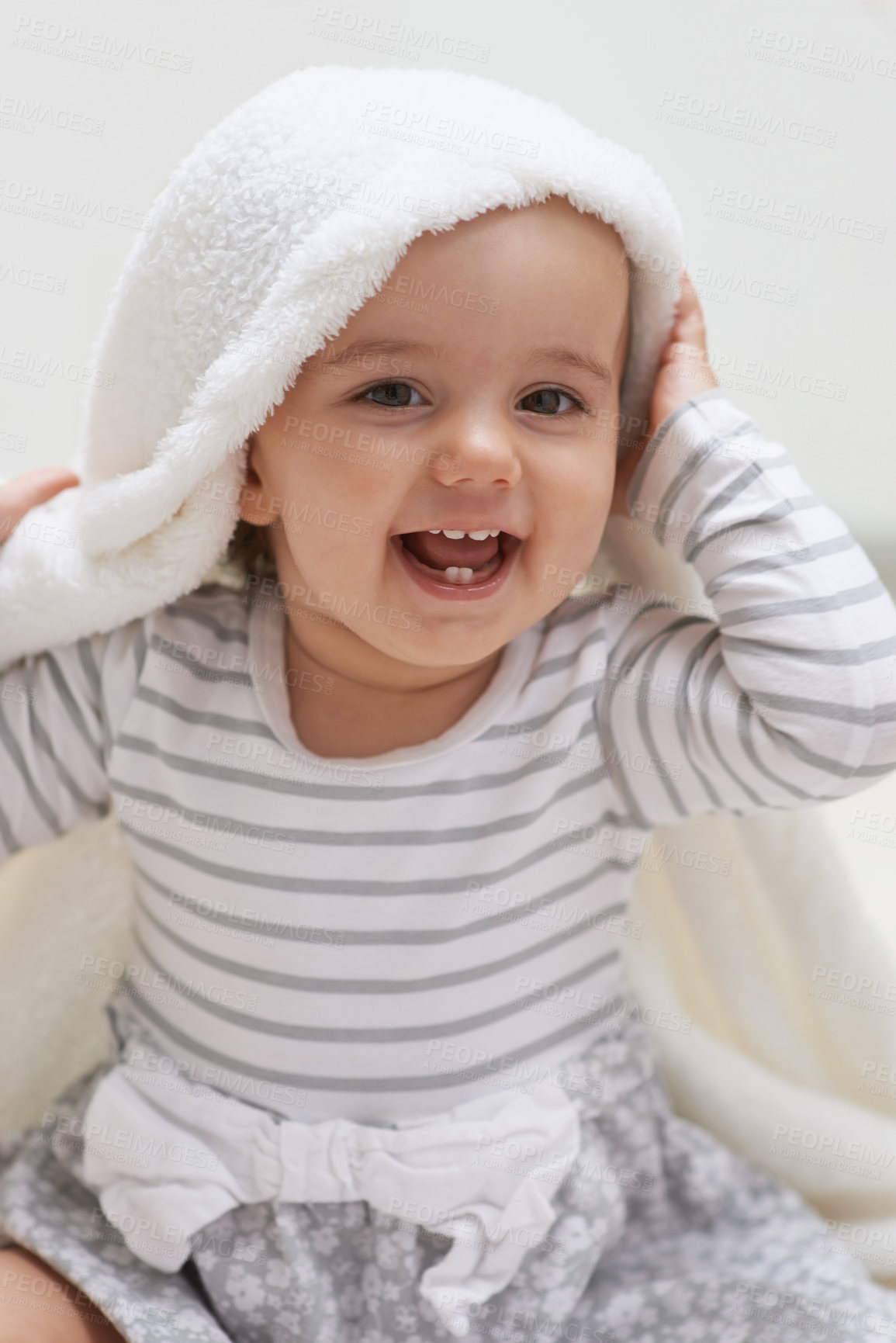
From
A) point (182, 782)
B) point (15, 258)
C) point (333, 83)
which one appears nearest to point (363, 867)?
point (182, 782)

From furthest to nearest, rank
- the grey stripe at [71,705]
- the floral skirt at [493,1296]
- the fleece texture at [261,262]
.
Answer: the grey stripe at [71,705] < the floral skirt at [493,1296] < the fleece texture at [261,262]

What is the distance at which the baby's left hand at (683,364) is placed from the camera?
2.99ft

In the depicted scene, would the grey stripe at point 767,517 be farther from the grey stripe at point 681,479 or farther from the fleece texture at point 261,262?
the fleece texture at point 261,262

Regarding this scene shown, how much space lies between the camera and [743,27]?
1031mm

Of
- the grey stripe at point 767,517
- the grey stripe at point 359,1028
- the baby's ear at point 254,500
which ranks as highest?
the grey stripe at point 767,517

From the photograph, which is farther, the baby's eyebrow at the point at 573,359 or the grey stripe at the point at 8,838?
the grey stripe at the point at 8,838

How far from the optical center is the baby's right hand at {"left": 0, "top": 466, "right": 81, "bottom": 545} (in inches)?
38.1

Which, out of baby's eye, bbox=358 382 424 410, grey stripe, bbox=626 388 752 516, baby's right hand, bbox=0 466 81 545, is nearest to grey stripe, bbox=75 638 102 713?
baby's right hand, bbox=0 466 81 545

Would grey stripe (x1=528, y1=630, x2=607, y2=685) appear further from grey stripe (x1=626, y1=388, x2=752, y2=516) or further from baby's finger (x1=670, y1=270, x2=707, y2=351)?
baby's finger (x1=670, y1=270, x2=707, y2=351)

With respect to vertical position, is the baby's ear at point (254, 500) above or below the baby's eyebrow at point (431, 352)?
below

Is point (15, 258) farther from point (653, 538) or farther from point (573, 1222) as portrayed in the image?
point (573, 1222)

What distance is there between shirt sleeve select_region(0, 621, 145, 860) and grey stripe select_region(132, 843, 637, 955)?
114 mm

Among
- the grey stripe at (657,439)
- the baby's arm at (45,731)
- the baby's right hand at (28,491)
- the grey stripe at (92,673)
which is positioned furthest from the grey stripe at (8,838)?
the grey stripe at (657,439)

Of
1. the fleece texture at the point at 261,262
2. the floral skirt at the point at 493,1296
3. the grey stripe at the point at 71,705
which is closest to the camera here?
the fleece texture at the point at 261,262
